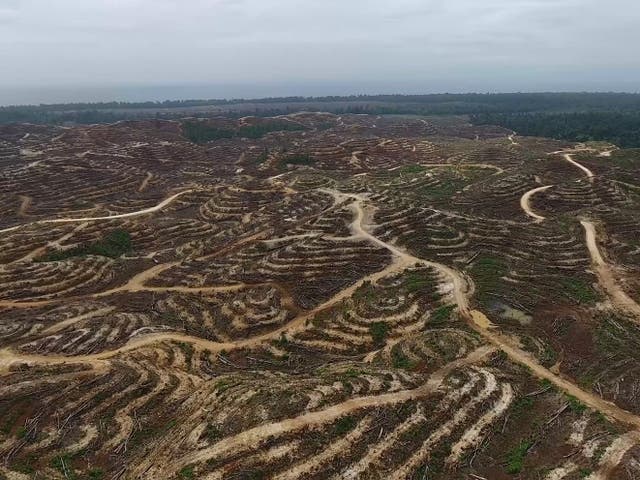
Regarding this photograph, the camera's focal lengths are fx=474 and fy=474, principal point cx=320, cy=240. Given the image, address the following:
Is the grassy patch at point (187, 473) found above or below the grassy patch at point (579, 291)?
above

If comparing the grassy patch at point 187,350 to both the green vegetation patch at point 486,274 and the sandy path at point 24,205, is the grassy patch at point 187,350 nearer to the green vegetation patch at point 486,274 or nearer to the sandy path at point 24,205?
the green vegetation patch at point 486,274

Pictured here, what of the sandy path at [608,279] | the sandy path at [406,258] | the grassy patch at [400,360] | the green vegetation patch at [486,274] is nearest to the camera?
the grassy patch at [400,360]

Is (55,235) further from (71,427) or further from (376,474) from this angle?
(376,474)

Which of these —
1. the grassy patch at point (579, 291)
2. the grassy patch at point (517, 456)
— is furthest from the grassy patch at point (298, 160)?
the grassy patch at point (517, 456)

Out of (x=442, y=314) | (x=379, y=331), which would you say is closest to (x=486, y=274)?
(x=442, y=314)

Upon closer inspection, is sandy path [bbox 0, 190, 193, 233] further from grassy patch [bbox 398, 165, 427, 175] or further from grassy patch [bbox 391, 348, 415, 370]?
grassy patch [bbox 391, 348, 415, 370]

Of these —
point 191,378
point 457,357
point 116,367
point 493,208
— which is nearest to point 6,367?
point 116,367

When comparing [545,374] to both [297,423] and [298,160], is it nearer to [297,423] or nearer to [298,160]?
[297,423]
